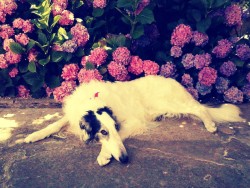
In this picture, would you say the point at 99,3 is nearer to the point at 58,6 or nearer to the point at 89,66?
the point at 58,6

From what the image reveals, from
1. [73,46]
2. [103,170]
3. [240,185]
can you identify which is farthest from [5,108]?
[240,185]

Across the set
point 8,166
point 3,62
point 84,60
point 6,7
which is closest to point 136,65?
point 84,60

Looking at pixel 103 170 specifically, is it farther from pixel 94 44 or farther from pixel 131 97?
pixel 94 44

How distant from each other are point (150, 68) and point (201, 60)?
0.76 m

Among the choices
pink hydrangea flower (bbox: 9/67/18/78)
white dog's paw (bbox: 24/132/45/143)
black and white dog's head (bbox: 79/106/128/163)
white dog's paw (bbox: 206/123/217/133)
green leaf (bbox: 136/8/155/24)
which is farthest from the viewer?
pink hydrangea flower (bbox: 9/67/18/78)

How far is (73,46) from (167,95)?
1.50 meters

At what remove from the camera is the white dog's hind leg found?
343 centimetres

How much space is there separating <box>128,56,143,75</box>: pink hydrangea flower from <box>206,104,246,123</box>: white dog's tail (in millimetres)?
1123

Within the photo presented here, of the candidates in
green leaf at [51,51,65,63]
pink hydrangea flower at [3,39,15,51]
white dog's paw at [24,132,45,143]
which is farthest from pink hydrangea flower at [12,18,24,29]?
white dog's paw at [24,132,45,143]

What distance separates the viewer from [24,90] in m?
4.67

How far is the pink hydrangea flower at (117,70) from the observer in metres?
4.19

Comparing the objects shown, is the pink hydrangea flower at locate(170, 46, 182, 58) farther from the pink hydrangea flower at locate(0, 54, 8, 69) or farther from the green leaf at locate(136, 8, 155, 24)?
the pink hydrangea flower at locate(0, 54, 8, 69)

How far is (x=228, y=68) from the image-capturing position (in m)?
4.37

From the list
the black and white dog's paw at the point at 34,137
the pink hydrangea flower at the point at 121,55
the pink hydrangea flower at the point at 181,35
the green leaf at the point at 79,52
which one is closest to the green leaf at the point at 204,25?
the pink hydrangea flower at the point at 181,35
